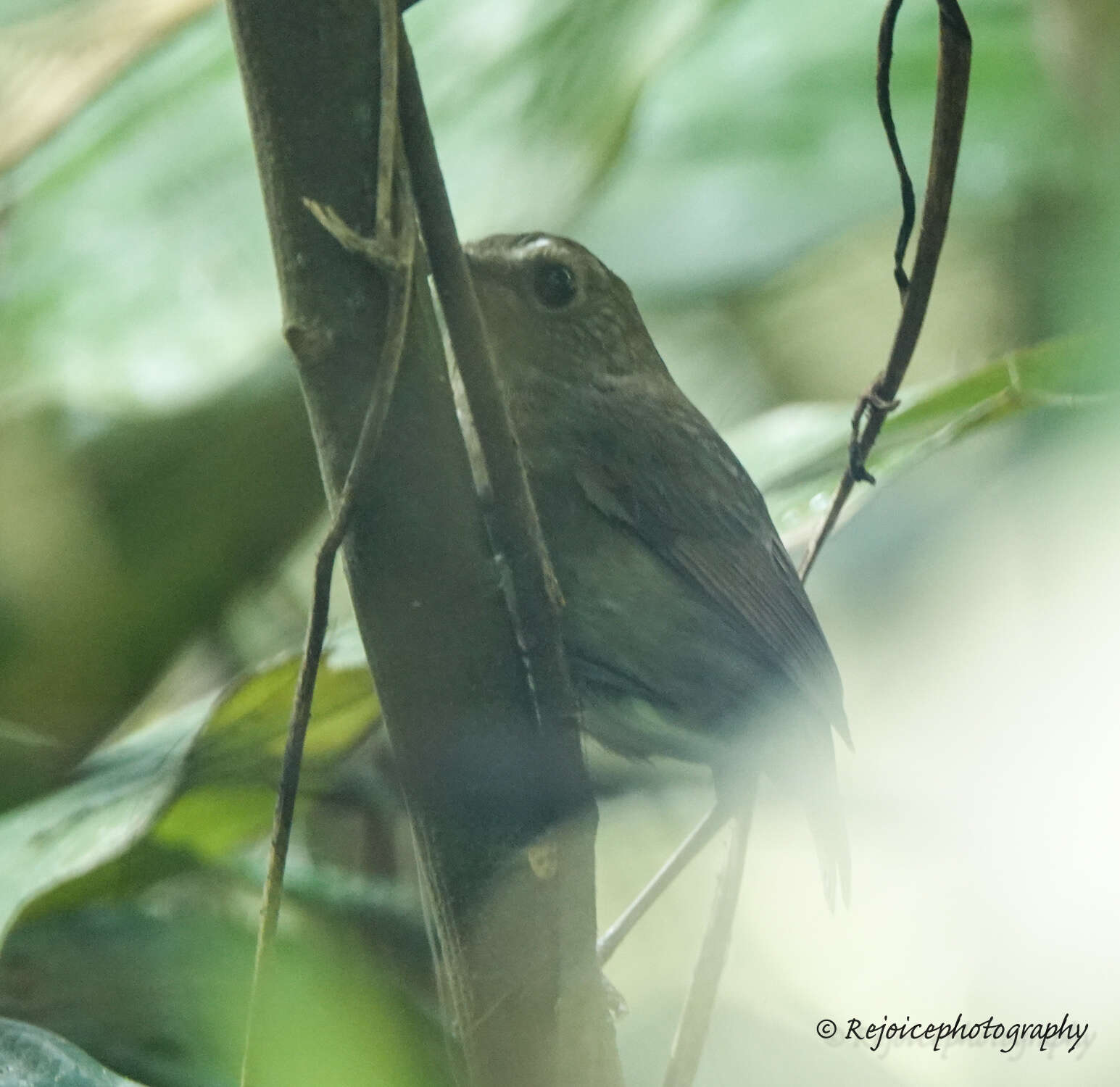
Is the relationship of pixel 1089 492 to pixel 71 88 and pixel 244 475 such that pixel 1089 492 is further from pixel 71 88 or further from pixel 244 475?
pixel 71 88

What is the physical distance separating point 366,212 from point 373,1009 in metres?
0.72

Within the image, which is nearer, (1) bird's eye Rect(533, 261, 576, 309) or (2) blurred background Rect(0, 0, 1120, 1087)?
(2) blurred background Rect(0, 0, 1120, 1087)

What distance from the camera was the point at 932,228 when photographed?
93cm

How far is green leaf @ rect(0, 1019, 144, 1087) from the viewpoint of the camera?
2.86ft

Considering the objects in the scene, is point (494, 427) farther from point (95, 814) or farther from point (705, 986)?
point (95, 814)

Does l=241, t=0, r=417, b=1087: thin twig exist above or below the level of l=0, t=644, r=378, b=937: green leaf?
above

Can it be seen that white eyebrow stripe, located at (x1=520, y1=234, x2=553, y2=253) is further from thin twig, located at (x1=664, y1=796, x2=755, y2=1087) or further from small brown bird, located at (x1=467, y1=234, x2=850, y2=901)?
thin twig, located at (x1=664, y1=796, x2=755, y2=1087)

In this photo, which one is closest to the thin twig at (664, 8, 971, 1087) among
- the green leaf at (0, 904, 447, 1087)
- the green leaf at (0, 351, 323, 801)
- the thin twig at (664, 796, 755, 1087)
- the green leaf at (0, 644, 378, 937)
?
the thin twig at (664, 796, 755, 1087)

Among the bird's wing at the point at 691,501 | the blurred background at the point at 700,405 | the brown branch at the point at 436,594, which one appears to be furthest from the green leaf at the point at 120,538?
the brown branch at the point at 436,594

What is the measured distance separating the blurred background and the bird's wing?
1.7 inches

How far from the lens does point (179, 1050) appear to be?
1090 mm

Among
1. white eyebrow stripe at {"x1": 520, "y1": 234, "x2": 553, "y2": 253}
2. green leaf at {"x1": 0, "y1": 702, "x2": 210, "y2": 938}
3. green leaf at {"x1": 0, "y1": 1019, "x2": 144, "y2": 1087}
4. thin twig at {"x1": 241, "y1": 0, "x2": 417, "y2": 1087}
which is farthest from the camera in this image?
white eyebrow stripe at {"x1": 520, "y1": 234, "x2": 553, "y2": 253}

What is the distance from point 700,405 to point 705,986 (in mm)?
589

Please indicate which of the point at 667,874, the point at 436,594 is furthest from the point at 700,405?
the point at 436,594
